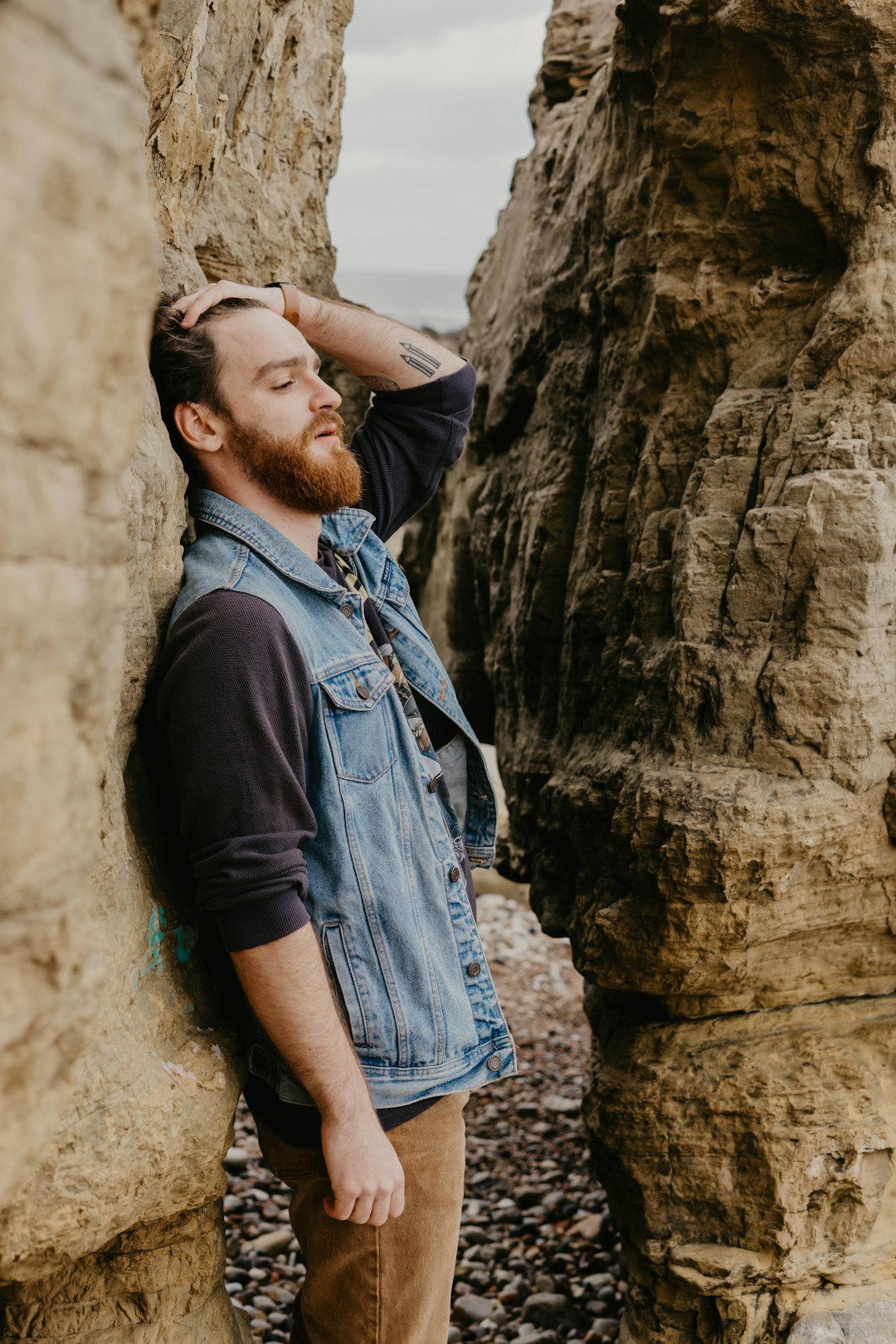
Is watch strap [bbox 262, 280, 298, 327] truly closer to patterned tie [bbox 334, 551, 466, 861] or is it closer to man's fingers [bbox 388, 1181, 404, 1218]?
patterned tie [bbox 334, 551, 466, 861]

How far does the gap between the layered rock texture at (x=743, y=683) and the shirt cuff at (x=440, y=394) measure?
61cm

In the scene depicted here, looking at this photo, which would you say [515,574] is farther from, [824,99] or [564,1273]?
[564,1273]

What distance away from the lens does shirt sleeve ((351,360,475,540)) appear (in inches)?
128

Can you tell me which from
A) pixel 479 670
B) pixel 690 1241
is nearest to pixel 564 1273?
pixel 690 1241

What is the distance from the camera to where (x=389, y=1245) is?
2.54 m

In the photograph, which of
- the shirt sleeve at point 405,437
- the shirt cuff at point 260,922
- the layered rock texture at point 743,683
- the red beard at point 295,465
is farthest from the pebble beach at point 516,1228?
the red beard at point 295,465

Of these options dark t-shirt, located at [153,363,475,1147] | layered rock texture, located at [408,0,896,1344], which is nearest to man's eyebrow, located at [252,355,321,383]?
dark t-shirt, located at [153,363,475,1147]

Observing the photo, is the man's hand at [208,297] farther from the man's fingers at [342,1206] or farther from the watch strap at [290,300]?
the man's fingers at [342,1206]

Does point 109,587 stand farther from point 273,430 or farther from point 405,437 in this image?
point 405,437

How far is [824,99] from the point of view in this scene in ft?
9.88

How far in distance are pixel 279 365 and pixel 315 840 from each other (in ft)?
3.55

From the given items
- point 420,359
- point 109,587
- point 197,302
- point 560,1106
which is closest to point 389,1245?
point 109,587

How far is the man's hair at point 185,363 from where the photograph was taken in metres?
2.57

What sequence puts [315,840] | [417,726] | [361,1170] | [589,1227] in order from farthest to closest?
1. [589,1227]
2. [417,726]
3. [315,840]
4. [361,1170]
